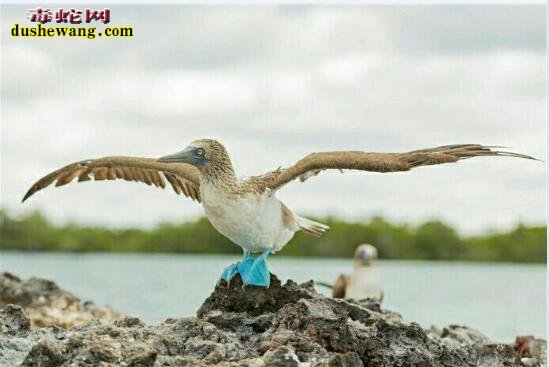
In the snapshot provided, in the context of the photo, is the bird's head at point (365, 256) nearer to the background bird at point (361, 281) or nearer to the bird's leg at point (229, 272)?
the background bird at point (361, 281)

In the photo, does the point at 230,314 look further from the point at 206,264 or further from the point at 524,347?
the point at 206,264

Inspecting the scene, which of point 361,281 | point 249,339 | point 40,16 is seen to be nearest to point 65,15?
point 40,16

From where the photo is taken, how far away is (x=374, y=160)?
25.2ft

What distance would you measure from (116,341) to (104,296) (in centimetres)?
1120

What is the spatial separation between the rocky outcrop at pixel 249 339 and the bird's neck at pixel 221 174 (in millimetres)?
730

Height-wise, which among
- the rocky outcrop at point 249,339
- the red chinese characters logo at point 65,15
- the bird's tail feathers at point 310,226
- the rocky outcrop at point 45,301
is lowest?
the rocky outcrop at point 249,339

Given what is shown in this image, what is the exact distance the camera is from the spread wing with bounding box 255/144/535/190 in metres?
7.66

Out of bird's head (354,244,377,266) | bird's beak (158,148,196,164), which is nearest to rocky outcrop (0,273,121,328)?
bird's head (354,244,377,266)

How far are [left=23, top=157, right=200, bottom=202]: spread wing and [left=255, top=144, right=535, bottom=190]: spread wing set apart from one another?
1.38m

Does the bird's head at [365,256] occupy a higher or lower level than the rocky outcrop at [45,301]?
higher

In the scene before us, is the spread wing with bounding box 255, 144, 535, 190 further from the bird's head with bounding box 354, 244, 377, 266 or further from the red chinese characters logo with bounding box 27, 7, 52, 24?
the bird's head with bounding box 354, 244, 377, 266

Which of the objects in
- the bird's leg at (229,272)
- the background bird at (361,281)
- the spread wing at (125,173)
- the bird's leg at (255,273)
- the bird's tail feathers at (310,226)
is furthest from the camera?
the background bird at (361,281)

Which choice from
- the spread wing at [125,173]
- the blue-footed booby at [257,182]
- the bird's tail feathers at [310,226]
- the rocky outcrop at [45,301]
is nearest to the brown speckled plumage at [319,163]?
the blue-footed booby at [257,182]

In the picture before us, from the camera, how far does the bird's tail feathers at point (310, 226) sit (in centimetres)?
854
